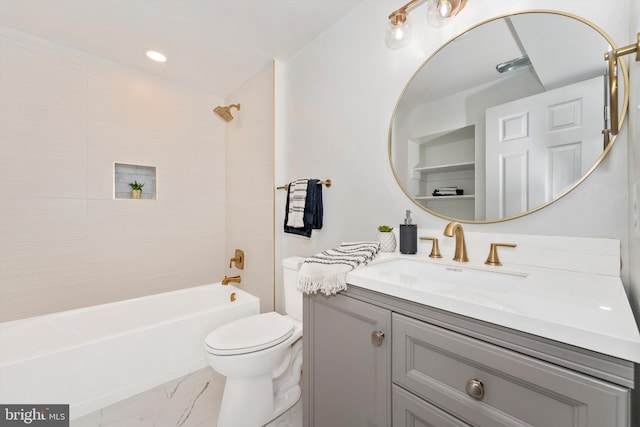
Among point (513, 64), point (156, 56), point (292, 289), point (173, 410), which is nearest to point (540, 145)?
point (513, 64)

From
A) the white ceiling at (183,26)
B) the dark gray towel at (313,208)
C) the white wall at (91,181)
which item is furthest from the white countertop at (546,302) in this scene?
the white wall at (91,181)

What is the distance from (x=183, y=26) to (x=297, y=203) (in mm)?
1444

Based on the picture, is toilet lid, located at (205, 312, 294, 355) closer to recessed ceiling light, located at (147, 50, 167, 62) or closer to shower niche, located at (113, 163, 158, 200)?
shower niche, located at (113, 163, 158, 200)

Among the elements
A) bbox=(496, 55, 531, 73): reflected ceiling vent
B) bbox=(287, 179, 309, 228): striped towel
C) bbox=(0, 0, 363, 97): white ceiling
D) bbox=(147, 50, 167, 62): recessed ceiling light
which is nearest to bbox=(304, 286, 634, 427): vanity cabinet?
bbox=(287, 179, 309, 228): striped towel

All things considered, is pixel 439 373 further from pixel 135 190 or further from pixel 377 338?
pixel 135 190

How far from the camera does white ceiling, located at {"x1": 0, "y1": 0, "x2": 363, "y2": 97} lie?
5.23ft

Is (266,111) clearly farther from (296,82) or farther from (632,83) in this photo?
(632,83)

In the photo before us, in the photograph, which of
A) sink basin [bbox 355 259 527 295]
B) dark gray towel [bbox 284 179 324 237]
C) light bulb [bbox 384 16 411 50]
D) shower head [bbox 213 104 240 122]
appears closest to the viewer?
sink basin [bbox 355 259 527 295]

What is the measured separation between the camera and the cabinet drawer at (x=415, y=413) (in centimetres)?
65

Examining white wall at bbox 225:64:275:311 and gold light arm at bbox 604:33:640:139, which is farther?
white wall at bbox 225:64:275:311

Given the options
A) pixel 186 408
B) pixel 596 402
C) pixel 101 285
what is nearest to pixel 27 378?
pixel 186 408

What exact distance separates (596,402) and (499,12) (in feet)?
4.37

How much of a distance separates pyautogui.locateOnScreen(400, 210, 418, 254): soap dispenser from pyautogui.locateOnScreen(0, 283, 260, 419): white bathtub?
136 cm

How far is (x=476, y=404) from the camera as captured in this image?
1.97 feet
